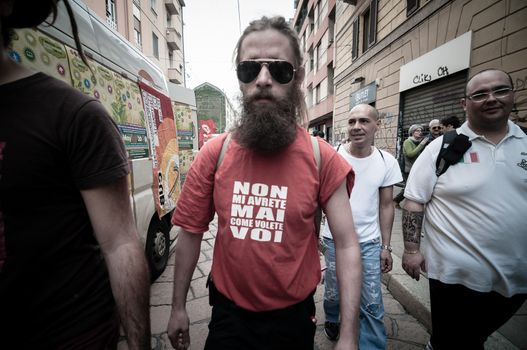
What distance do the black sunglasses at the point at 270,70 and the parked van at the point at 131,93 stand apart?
3.94 ft

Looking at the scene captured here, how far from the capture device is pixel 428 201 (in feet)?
6.52

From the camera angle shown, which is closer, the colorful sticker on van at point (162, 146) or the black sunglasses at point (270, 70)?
the black sunglasses at point (270, 70)

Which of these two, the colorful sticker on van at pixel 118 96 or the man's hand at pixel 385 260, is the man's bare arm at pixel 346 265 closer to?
the man's hand at pixel 385 260

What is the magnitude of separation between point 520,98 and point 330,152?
4.65 meters

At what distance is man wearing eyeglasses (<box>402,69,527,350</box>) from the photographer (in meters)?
1.64

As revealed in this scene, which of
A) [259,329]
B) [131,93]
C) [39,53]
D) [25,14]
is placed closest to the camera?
[25,14]

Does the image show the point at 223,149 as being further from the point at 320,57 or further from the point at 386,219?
the point at 320,57

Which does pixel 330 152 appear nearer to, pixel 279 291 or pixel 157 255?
pixel 279 291

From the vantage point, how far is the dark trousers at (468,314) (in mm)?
1708

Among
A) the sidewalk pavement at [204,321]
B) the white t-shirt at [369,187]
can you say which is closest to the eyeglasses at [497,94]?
the white t-shirt at [369,187]

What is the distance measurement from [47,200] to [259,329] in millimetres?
975

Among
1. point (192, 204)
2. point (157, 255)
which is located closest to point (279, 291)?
point (192, 204)

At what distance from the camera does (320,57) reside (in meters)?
20.6

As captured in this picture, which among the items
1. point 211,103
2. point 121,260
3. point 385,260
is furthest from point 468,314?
point 211,103
